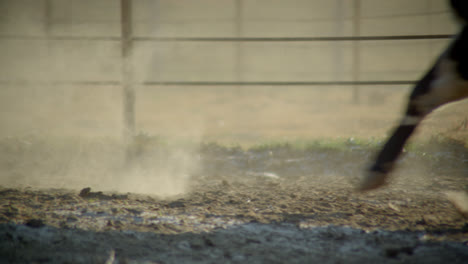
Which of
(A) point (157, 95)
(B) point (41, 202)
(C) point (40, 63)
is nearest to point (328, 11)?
(A) point (157, 95)

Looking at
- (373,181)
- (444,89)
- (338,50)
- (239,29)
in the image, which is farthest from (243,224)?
(338,50)

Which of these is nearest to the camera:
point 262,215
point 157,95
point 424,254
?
point 424,254

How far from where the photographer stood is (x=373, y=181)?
1593 millimetres

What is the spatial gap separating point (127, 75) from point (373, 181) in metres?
2.76

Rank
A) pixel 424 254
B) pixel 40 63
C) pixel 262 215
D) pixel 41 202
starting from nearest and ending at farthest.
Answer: pixel 424 254 < pixel 262 215 < pixel 41 202 < pixel 40 63

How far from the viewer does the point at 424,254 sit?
142cm

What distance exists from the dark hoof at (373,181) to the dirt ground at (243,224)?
0.75ft

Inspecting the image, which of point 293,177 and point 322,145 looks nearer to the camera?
point 293,177

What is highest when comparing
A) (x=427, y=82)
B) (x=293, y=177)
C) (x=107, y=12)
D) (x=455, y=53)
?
(x=107, y=12)

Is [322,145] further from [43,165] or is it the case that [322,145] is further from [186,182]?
[43,165]

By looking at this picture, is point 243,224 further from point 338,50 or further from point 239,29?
point 338,50

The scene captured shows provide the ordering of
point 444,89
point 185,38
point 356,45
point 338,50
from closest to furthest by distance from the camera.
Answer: point 444,89, point 185,38, point 356,45, point 338,50

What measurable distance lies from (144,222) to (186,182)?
3.28ft

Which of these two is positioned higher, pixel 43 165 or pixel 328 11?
pixel 328 11
